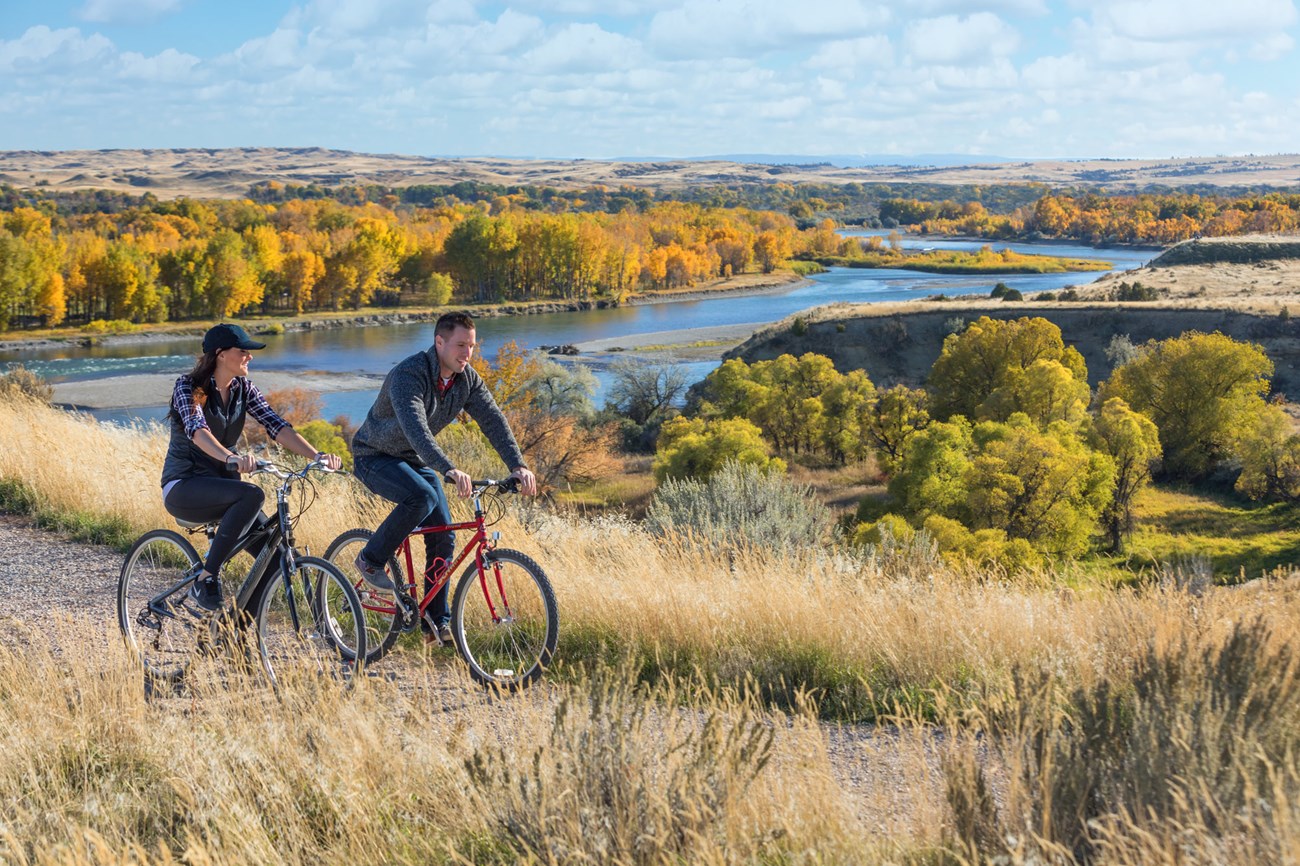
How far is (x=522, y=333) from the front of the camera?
293 ft

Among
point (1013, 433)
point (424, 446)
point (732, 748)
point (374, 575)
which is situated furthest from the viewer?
point (1013, 433)

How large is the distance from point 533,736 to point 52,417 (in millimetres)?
9798

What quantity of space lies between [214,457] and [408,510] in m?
0.90

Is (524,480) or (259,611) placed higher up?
(524,480)

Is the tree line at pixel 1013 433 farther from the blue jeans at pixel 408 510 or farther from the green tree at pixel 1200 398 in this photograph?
the blue jeans at pixel 408 510

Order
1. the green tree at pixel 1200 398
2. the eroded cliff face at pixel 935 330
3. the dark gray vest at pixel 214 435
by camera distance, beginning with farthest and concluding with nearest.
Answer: the eroded cliff face at pixel 935 330 → the green tree at pixel 1200 398 → the dark gray vest at pixel 214 435

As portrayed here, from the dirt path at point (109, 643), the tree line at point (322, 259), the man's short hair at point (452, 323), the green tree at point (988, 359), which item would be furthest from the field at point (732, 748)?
the tree line at point (322, 259)

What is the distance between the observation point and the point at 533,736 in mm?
3838

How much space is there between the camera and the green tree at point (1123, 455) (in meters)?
39.6

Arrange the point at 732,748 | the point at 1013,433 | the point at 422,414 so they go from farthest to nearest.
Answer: the point at 1013,433
the point at 422,414
the point at 732,748

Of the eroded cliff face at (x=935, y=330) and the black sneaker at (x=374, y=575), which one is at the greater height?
the black sneaker at (x=374, y=575)

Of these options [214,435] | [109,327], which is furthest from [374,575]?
[109,327]

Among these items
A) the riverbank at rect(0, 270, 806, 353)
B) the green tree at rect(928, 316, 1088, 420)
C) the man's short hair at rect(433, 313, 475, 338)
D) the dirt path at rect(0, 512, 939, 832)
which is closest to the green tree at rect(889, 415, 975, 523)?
the green tree at rect(928, 316, 1088, 420)

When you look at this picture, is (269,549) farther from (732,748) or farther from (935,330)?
(935,330)
